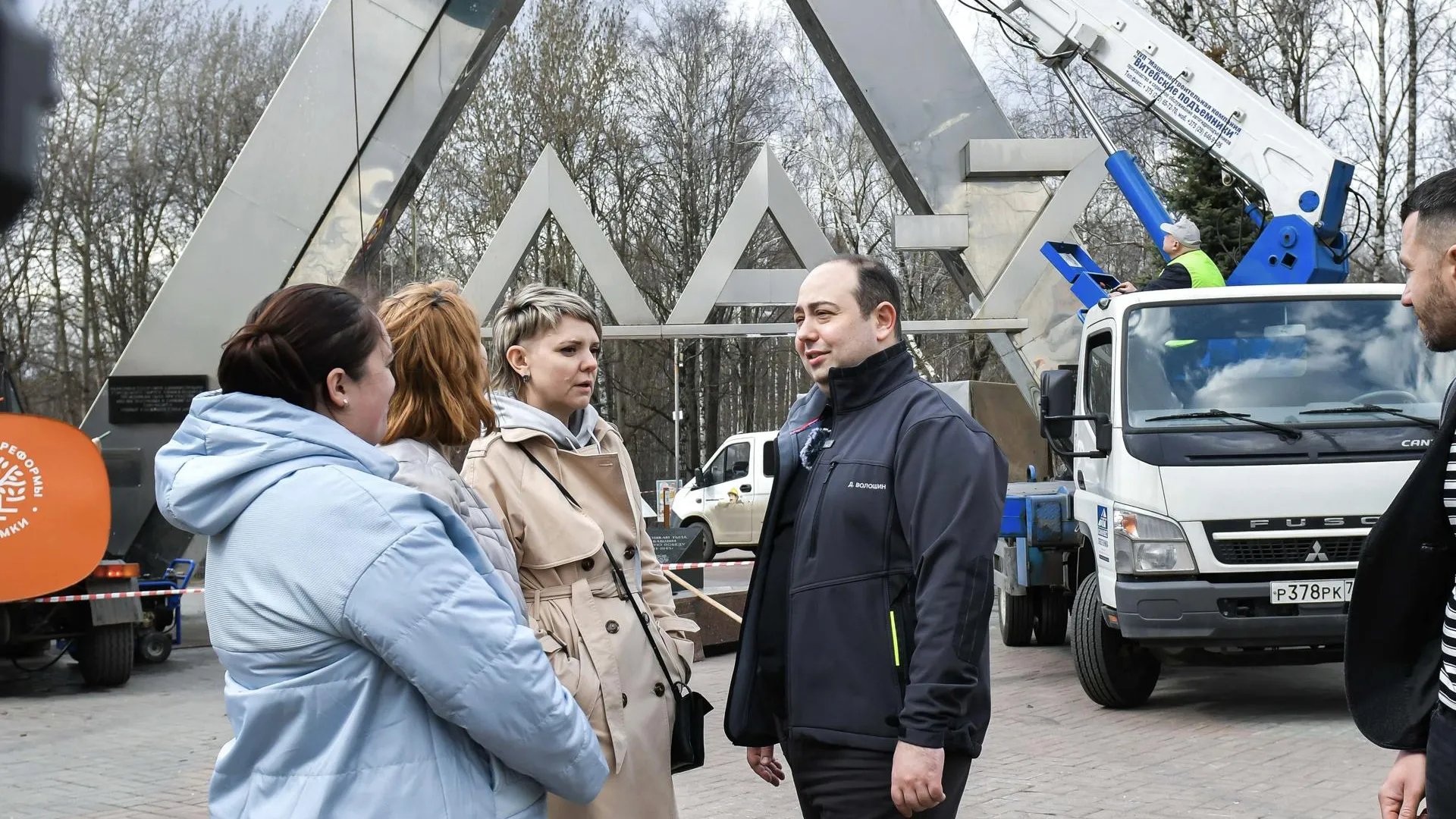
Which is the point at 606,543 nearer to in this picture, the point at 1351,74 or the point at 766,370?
the point at 1351,74

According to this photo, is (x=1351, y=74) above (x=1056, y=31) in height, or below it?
above

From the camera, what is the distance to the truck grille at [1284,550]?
6.94m

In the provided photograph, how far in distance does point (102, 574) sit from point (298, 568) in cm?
865

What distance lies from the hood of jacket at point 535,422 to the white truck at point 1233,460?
462cm

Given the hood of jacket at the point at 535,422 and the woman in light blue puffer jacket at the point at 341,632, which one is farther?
the hood of jacket at the point at 535,422

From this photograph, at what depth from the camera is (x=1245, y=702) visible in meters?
8.00

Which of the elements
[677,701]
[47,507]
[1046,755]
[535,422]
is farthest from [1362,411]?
[47,507]

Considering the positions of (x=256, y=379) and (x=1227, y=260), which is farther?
(x=1227, y=260)

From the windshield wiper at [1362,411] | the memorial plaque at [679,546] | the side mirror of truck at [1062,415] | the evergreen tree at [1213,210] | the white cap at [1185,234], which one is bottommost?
the memorial plaque at [679,546]

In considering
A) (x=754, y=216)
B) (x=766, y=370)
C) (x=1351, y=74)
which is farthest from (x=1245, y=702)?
(x=766, y=370)

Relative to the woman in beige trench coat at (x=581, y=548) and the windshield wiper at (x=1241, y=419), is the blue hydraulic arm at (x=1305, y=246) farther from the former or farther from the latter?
the woman in beige trench coat at (x=581, y=548)

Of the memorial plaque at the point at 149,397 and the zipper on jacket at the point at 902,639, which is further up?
the zipper on jacket at the point at 902,639

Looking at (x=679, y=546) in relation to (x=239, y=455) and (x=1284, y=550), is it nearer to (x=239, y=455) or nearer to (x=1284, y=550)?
(x=1284, y=550)

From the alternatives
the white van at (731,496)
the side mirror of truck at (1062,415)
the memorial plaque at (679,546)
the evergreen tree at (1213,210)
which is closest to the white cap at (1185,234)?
the side mirror of truck at (1062,415)
